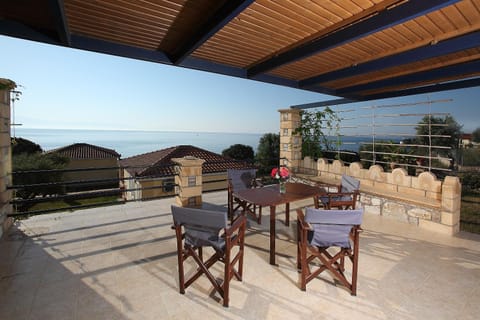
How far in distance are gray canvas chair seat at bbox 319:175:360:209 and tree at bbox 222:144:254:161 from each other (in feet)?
62.5

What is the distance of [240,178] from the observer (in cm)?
397

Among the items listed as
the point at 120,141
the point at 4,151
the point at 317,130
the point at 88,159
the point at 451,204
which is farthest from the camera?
the point at 120,141

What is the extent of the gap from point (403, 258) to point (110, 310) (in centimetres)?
300

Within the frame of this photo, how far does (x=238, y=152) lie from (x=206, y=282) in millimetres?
20670

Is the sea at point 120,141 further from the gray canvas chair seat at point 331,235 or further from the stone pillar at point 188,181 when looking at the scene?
the gray canvas chair seat at point 331,235

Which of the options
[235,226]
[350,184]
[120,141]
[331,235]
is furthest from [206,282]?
[120,141]

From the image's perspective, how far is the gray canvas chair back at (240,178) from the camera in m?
3.89

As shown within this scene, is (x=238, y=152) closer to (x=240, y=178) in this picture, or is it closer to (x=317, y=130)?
(x=317, y=130)

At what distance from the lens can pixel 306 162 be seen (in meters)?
5.87

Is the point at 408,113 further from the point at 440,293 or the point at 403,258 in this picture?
A: the point at 440,293

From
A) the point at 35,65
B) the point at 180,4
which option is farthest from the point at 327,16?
the point at 35,65

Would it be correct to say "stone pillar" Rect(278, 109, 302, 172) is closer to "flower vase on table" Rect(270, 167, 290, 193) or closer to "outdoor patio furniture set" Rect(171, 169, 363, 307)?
"flower vase on table" Rect(270, 167, 290, 193)

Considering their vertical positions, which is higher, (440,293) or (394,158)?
(394,158)

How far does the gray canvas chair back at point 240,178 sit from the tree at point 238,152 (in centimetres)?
1847
